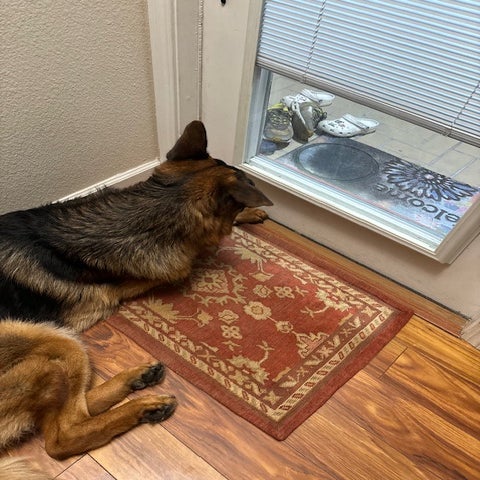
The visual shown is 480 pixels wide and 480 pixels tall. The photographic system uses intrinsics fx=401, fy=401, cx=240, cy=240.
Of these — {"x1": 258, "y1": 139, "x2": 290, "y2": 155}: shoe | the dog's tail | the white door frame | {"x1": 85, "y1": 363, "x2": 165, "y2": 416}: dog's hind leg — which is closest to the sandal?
{"x1": 258, "y1": 139, "x2": 290, "y2": 155}: shoe

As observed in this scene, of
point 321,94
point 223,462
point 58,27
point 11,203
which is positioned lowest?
point 223,462

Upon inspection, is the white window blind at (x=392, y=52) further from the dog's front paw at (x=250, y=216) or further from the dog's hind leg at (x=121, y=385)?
the dog's hind leg at (x=121, y=385)

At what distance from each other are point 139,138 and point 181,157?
0.75 meters

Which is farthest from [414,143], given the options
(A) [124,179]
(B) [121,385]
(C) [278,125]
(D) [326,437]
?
(B) [121,385]

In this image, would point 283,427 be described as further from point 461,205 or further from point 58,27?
point 58,27

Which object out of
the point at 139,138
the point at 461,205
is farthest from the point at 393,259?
the point at 139,138

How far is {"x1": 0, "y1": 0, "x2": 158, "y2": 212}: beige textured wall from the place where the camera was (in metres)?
1.75

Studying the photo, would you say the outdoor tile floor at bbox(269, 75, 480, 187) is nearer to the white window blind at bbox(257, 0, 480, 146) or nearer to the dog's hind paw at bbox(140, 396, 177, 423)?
the white window blind at bbox(257, 0, 480, 146)

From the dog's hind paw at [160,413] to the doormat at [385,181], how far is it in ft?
4.77

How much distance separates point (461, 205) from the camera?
6.44 feet

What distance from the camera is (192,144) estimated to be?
71.1 inches

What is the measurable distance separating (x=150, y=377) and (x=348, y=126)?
164cm

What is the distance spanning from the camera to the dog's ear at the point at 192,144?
1775 millimetres

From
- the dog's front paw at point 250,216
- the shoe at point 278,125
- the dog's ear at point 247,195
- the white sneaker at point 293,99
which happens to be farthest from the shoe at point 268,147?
the dog's ear at point 247,195
